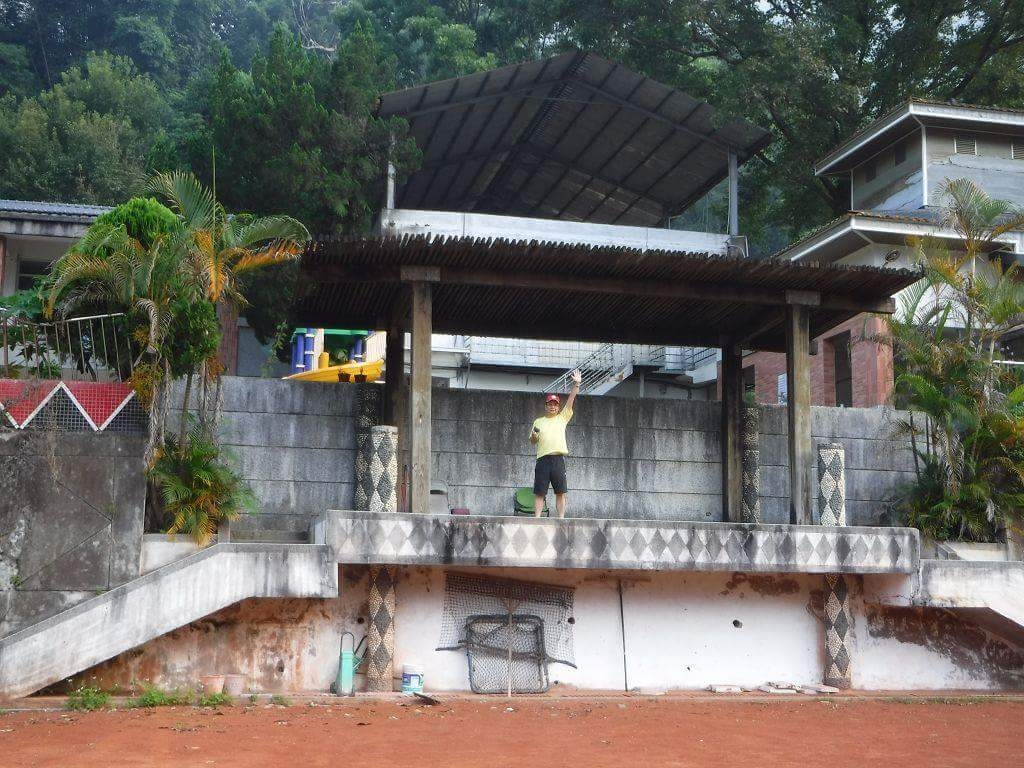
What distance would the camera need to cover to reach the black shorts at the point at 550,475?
12.5 metres

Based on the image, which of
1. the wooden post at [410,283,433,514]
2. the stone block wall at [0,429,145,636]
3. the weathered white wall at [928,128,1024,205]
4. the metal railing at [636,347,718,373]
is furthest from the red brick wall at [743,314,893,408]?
the stone block wall at [0,429,145,636]

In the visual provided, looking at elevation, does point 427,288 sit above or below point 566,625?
above

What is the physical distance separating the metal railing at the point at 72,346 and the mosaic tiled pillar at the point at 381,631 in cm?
346

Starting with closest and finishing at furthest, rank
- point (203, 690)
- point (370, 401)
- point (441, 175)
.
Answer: point (203, 690), point (370, 401), point (441, 175)

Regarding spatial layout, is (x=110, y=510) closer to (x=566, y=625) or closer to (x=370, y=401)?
(x=370, y=401)

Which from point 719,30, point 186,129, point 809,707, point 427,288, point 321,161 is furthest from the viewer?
point 186,129

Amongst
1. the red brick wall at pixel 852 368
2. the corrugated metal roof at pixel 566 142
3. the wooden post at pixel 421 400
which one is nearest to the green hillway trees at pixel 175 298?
the wooden post at pixel 421 400

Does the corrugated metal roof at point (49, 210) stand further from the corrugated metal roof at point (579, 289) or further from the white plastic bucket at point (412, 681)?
the white plastic bucket at point (412, 681)

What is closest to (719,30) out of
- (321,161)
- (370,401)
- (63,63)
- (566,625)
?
(321,161)

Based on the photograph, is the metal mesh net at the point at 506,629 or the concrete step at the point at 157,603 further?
the metal mesh net at the point at 506,629

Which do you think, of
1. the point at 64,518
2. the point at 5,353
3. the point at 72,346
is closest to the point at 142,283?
the point at 72,346

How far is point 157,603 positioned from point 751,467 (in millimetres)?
7874

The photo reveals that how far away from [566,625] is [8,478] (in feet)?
19.8

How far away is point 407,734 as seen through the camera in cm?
959
